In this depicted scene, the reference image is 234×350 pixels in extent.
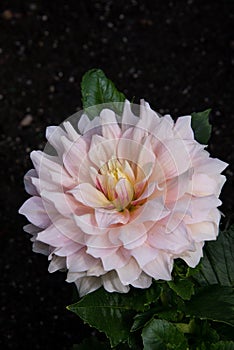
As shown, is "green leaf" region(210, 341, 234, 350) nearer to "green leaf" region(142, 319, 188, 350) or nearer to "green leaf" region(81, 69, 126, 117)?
"green leaf" region(142, 319, 188, 350)

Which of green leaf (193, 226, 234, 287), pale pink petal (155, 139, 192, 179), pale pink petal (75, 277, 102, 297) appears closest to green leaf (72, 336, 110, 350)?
green leaf (193, 226, 234, 287)

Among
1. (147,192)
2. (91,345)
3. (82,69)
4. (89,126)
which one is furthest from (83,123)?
(82,69)

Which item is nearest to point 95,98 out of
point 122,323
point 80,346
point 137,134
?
point 137,134

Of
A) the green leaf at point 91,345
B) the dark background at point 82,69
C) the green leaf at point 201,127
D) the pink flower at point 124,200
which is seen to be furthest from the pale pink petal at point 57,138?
the dark background at point 82,69

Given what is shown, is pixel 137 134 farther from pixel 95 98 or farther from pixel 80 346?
pixel 80 346

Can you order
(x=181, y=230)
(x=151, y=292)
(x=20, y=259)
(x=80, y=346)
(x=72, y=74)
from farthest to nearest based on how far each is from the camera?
(x=72, y=74), (x=20, y=259), (x=80, y=346), (x=151, y=292), (x=181, y=230)

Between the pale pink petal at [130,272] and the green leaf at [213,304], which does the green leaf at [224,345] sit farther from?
the pale pink petal at [130,272]
